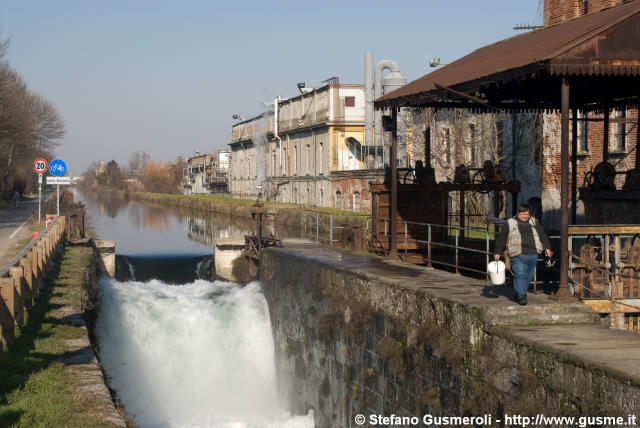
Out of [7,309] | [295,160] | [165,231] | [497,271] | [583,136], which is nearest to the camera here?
[7,309]

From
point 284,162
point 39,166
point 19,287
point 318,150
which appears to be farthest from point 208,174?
Result: point 19,287

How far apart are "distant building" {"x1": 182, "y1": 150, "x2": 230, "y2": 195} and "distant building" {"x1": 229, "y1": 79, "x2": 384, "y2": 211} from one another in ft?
78.5

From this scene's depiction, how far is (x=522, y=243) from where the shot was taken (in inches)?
378

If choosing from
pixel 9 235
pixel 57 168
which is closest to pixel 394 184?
pixel 57 168

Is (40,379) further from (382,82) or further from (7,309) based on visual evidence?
(382,82)

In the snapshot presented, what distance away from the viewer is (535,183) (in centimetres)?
3020

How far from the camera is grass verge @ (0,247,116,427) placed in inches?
292

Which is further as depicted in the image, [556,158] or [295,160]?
[295,160]

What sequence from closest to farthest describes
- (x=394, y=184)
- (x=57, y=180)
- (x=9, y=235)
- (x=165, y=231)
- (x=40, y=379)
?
(x=40, y=379) < (x=394, y=184) < (x=57, y=180) < (x=9, y=235) < (x=165, y=231)

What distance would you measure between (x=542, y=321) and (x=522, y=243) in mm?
1170

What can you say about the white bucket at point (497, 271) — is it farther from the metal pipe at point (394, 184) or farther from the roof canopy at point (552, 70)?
the metal pipe at point (394, 184)

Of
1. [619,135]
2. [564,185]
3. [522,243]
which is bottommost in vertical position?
[522,243]

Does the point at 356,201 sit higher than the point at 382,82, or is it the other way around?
the point at 382,82

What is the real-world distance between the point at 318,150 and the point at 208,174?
47.0 m
